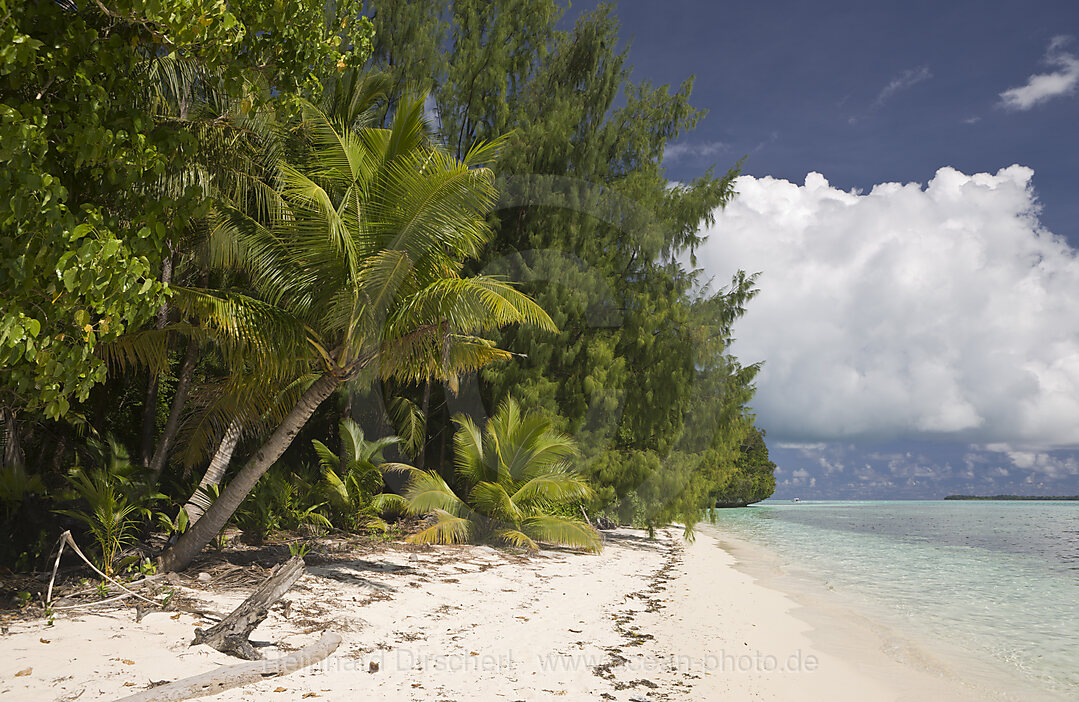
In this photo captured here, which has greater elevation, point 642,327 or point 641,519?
point 642,327

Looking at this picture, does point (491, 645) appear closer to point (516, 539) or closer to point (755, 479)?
point (516, 539)

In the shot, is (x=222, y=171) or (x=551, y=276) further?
(x=551, y=276)

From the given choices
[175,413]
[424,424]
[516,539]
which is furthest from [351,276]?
[424,424]

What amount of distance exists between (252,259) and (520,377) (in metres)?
7.66

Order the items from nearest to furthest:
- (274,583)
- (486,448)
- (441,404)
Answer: (274,583) → (486,448) → (441,404)

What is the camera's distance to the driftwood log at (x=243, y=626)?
15.7 ft

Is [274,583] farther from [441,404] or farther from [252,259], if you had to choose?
[441,404]

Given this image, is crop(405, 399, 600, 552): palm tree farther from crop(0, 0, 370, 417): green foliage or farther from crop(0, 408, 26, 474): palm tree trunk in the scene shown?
crop(0, 0, 370, 417): green foliage

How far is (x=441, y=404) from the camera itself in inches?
659

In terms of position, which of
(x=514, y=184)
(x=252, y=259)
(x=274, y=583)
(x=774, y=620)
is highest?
(x=514, y=184)

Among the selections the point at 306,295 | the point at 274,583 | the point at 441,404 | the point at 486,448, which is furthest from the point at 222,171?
the point at 441,404

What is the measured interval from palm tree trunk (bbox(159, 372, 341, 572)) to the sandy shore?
0.31m

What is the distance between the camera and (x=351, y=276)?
7230mm

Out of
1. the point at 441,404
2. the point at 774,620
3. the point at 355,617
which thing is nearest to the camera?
the point at 355,617
